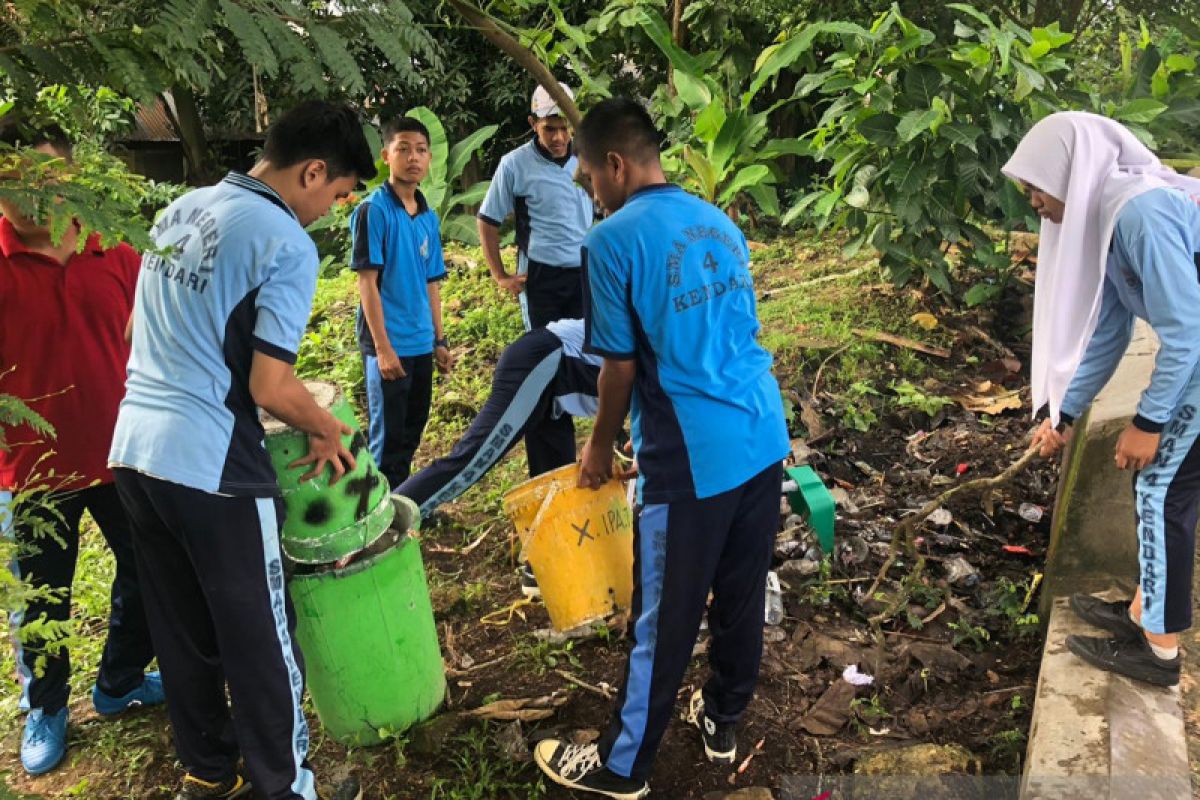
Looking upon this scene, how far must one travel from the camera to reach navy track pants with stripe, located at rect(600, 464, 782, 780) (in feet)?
8.08

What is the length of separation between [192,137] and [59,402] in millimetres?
9537

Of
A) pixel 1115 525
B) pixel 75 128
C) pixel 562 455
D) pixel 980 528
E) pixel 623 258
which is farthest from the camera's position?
pixel 980 528

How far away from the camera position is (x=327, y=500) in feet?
8.29

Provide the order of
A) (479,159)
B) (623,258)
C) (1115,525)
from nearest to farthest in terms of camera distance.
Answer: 1. (623,258)
2. (1115,525)
3. (479,159)

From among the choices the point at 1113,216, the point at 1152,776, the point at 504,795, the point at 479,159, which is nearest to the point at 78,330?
the point at 504,795

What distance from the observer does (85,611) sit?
3.88 metres

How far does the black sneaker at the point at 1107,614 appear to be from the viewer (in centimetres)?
284

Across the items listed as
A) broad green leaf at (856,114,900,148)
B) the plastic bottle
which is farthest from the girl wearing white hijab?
broad green leaf at (856,114,900,148)

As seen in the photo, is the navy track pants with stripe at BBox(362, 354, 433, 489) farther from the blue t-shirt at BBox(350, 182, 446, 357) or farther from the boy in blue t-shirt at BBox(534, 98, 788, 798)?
the boy in blue t-shirt at BBox(534, 98, 788, 798)

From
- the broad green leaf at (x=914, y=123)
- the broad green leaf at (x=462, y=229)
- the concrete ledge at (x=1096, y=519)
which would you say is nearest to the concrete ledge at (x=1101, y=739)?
the concrete ledge at (x=1096, y=519)

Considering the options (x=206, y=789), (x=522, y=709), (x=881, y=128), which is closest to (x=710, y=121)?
(x=881, y=128)

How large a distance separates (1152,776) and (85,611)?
4.02 m

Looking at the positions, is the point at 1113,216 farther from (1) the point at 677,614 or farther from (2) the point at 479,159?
A: (2) the point at 479,159

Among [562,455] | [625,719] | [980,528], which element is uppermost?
[562,455]
